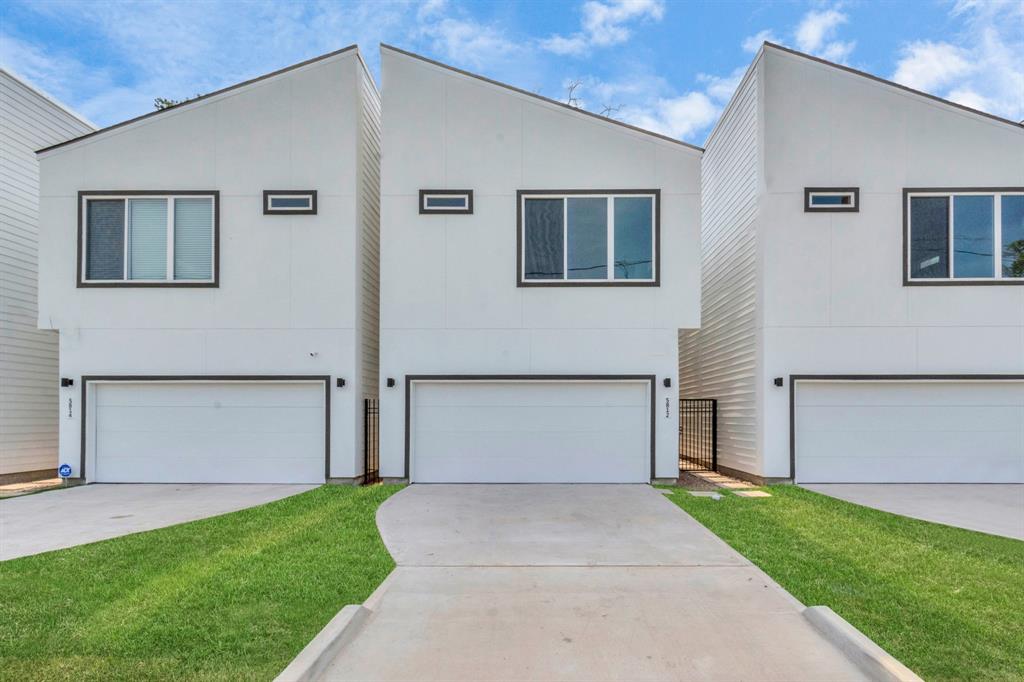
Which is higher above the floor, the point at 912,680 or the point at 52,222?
the point at 52,222

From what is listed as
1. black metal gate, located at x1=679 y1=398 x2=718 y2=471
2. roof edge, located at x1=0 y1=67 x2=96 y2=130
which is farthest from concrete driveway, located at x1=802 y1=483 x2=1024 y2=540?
roof edge, located at x1=0 y1=67 x2=96 y2=130

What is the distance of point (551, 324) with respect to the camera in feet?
32.7

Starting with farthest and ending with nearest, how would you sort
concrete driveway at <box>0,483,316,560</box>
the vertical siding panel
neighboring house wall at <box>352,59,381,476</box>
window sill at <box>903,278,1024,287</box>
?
the vertical siding panel, neighboring house wall at <box>352,59,381,476</box>, window sill at <box>903,278,1024,287</box>, concrete driveway at <box>0,483,316,560</box>

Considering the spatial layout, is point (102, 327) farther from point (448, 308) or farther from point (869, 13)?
point (869, 13)

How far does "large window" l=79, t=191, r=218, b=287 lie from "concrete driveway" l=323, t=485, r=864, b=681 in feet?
19.7

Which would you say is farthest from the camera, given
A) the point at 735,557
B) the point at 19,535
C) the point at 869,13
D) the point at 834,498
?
the point at 869,13

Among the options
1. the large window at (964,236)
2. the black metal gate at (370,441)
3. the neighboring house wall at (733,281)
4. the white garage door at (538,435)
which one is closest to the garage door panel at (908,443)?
the neighboring house wall at (733,281)

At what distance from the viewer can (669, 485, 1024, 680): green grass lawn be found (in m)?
3.56

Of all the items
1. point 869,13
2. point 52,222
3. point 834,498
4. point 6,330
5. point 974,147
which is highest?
point 869,13

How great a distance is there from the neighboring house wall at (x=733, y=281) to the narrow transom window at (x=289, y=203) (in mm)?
7228

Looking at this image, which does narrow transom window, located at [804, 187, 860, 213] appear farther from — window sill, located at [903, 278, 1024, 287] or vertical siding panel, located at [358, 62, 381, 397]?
vertical siding panel, located at [358, 62, 381, 397]

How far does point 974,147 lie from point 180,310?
1334cm

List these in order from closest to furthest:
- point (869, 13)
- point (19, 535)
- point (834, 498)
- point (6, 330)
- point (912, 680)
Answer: point (912, 680)
point (19, 535)
point (834, 498)
point (6, 330)
point (869, 13)

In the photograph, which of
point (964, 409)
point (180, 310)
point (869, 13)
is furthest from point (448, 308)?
point (869, 13)
